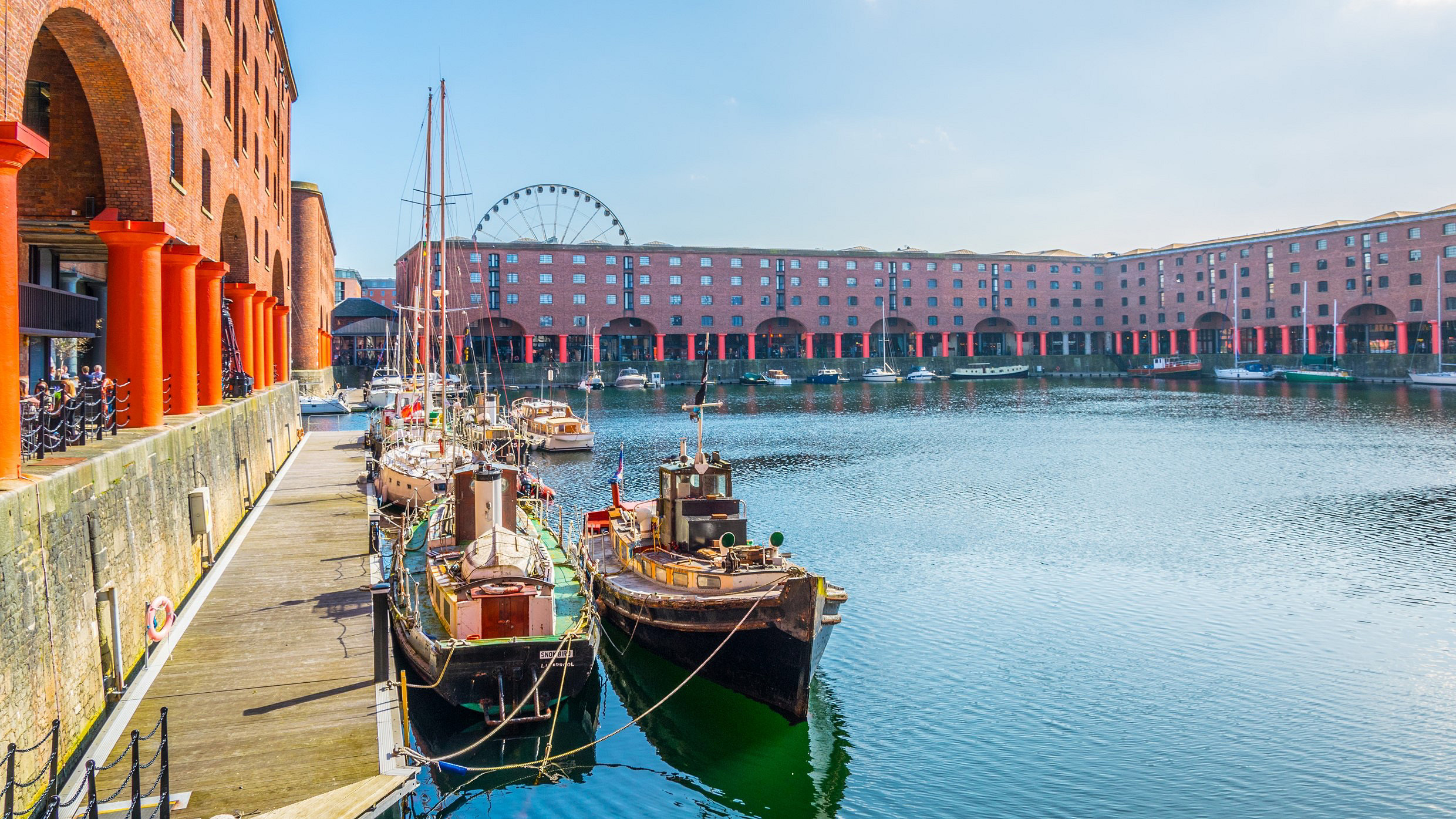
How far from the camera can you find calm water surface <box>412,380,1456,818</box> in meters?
16.5

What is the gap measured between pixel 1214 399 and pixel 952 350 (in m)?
52.4

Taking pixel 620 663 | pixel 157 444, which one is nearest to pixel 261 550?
pixel 157 444

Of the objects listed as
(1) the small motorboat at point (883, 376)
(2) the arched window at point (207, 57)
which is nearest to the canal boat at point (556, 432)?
(2) the arched window at point (207, 57)

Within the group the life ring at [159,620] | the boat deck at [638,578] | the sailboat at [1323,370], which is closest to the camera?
the life ring at [159,620]

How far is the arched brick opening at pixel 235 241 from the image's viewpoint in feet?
A: 113

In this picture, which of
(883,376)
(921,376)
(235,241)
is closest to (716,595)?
(235,241)

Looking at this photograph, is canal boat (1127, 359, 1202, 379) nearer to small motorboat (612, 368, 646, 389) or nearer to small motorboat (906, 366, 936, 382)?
small motorboat (906, 366, 936, 382)

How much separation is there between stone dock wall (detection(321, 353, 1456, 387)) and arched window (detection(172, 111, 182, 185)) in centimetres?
7564

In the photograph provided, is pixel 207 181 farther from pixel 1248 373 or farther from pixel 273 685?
pixel 1248 373

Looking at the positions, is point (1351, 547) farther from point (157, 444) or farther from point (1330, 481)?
point (157, 444)

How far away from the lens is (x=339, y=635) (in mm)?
17453

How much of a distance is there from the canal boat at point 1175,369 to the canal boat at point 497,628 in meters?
134

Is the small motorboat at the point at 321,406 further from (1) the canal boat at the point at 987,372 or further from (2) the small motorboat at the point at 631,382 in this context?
(1) the canal boat at the point at 987,372

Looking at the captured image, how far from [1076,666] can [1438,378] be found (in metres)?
113
